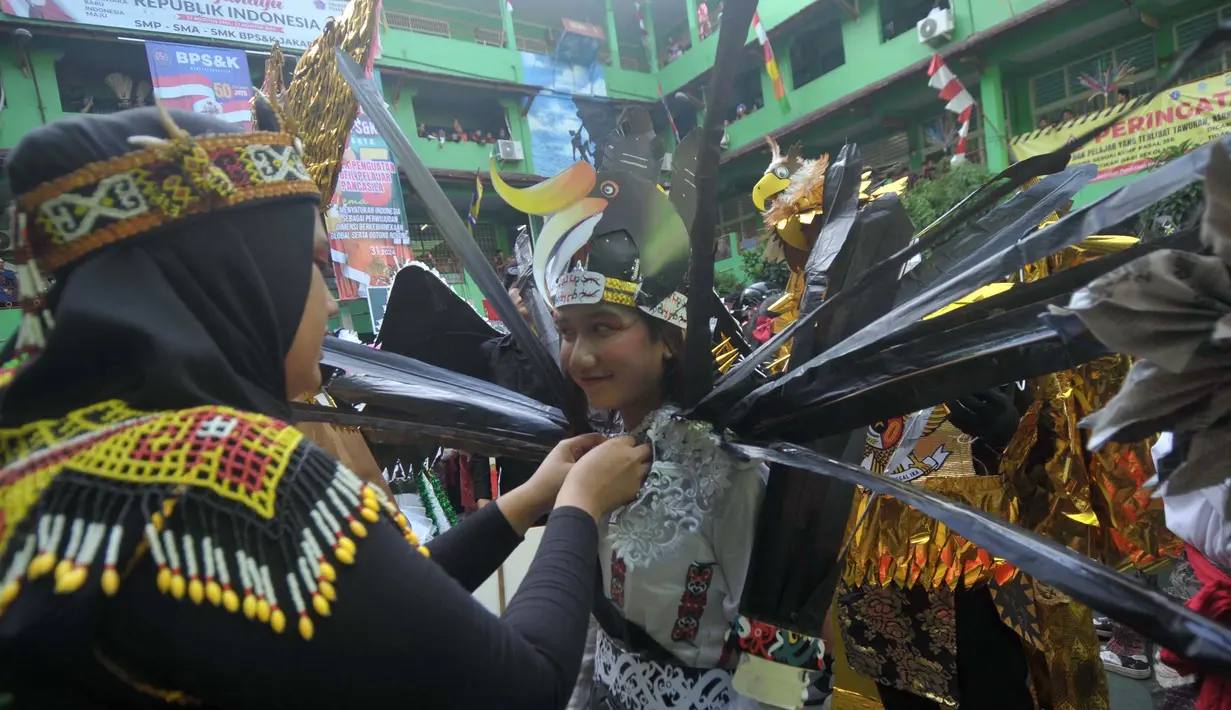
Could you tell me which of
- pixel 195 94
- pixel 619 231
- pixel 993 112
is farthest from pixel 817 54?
pixel 619 231

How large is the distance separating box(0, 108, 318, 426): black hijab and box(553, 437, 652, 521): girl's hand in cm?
48

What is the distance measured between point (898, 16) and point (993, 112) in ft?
12.4

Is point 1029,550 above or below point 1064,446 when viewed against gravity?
above

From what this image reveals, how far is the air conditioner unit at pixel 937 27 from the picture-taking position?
12555mm

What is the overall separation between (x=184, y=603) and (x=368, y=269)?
11.6 metres

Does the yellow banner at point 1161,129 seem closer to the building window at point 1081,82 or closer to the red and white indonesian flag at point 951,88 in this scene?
the building window at point 1081,82

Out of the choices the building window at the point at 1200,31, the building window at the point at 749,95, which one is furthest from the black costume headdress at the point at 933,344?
the building window at the point at 749,95

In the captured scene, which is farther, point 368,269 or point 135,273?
point 368,269

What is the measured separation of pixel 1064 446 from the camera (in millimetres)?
2379

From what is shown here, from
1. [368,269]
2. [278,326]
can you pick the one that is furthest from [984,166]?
[278,326]

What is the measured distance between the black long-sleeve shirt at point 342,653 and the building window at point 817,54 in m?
17.2

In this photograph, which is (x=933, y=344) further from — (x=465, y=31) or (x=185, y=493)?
(x=465, y=31)

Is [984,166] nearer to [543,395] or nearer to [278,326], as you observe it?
[543,395]

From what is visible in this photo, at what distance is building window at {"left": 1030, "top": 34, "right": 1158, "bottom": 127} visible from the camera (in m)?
10.5
